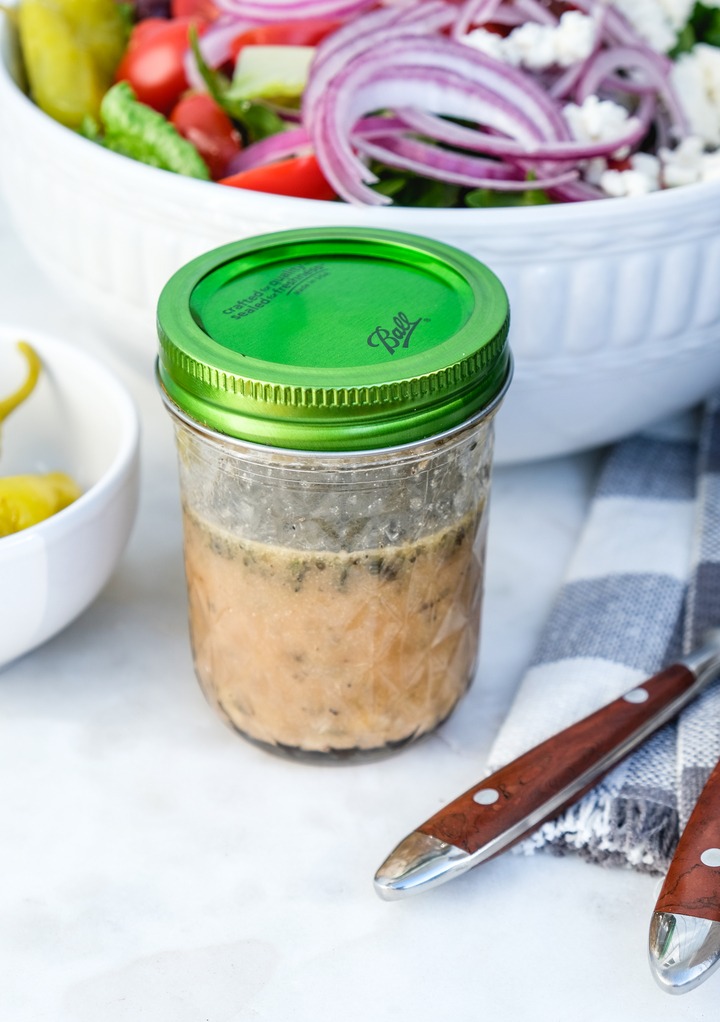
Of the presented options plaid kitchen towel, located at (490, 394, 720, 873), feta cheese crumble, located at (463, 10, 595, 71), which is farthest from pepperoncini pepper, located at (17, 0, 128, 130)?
plaid kitchen towel, located at (490, 394, 720, 873)

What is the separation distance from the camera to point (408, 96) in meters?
1.08

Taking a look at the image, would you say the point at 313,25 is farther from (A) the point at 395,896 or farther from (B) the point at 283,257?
(A) the point at 395,896

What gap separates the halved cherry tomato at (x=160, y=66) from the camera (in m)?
1.21

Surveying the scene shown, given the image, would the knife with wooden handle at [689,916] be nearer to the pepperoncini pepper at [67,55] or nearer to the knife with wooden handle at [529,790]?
→ the knife with wooden handle at [529,790]

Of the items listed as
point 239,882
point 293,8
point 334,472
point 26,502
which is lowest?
point 239,882

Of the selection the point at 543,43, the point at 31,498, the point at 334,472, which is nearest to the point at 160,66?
the point at 543,43

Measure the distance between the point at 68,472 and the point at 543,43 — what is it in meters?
0.56

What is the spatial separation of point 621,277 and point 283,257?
31cm

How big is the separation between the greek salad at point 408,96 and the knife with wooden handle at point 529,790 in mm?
433

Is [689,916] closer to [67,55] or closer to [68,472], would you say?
[68,472]

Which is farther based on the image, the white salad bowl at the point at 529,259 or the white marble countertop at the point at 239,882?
the white salad bowl at the point at 529,259

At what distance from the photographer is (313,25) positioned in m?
1.15

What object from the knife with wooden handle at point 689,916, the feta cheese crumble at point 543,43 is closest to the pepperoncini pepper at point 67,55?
the feta cheese crumble at point 543,43

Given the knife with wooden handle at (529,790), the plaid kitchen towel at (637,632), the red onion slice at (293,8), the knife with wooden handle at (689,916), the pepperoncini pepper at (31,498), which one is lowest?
the plaid kitchen towel at (637,632)
